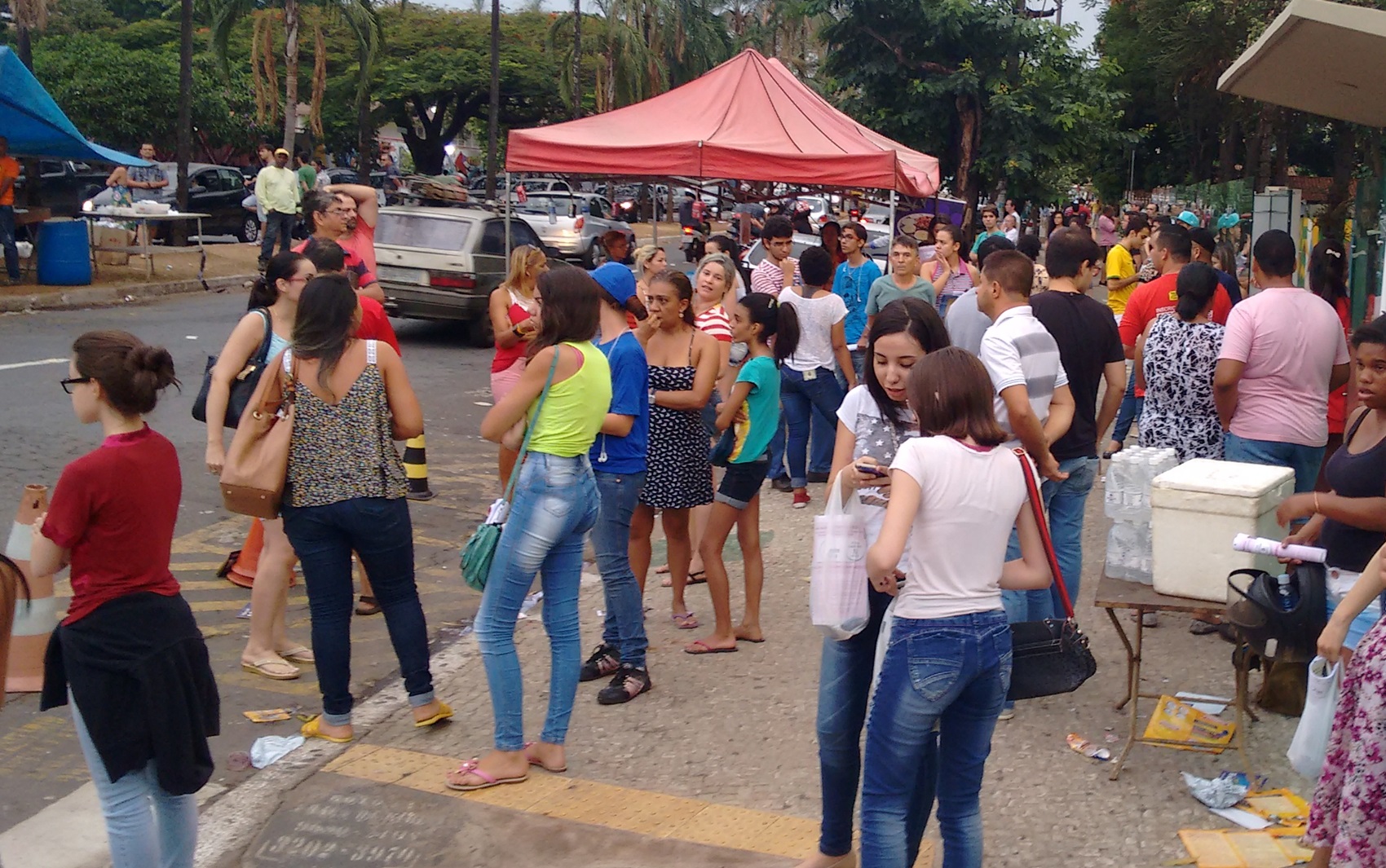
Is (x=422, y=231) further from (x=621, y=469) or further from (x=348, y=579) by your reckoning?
(x=348, y=579)

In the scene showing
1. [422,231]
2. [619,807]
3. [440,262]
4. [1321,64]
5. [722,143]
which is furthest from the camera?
[422,231]

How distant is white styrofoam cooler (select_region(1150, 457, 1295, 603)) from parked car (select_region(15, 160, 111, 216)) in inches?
894

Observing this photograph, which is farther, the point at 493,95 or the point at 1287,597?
the point at 493,95

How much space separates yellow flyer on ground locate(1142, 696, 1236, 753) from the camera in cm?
482

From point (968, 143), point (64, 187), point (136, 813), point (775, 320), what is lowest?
point (136, 813)

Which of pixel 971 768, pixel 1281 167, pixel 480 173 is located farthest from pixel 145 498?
pixel 480 173

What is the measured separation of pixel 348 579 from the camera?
15.8 ft

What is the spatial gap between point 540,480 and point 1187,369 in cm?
323

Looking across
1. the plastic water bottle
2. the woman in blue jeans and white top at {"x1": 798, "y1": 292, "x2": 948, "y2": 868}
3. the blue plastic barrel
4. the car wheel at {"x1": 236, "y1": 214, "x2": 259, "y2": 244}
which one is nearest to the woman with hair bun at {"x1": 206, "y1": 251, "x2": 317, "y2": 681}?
the woman in blue jeans and white top at {"x1": 798, "y1": 292, "x2": 948, "y2": 868}

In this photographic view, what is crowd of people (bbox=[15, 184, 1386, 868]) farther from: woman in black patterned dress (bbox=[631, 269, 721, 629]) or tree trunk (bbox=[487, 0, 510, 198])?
tree trunk (bbox=[487, 0, 510, 198])

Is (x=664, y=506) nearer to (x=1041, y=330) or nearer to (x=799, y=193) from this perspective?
(x=1041, y=330)

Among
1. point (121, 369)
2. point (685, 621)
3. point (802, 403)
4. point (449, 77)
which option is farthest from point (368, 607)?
point (449, 77)

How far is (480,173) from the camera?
2234 inches

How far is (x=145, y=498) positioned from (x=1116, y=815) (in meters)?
3.16
